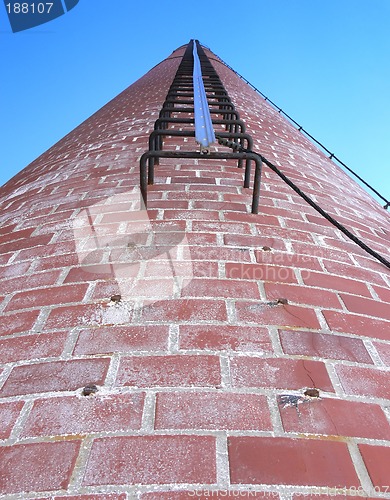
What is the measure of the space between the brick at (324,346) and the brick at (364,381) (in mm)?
30

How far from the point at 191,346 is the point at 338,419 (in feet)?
1.08

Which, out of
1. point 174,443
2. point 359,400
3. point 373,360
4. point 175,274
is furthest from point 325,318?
point 174,443

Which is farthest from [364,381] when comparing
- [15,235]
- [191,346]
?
[15,235]

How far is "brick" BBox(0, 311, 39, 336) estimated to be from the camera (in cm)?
107

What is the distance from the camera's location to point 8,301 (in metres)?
1.20

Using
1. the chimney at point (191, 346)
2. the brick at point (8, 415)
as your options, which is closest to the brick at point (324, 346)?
the chimney at point (191, 346)

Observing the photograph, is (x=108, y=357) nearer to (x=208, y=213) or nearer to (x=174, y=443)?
(x=174, y=443)

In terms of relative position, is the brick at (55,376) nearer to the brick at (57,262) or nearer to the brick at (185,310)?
the brick at (185,310)

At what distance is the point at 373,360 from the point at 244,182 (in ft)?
3.35

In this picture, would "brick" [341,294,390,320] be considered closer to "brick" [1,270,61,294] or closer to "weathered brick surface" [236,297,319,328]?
"weathered brick surface" [236,297,319,328]

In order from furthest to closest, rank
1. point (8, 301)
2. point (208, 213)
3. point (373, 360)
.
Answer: point (208, 213) < point (8, 301) < point (373, 360)

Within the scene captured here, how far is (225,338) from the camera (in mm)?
989

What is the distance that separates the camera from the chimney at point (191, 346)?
2.36ft

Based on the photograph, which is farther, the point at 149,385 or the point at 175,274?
the point at 175,274
